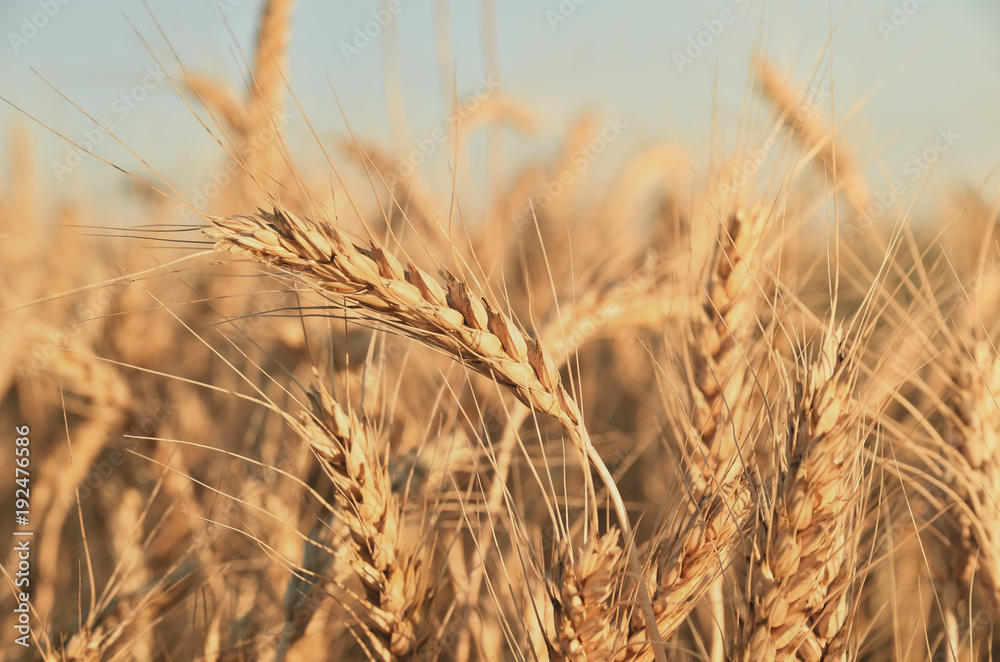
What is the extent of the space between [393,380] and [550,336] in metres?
0.72

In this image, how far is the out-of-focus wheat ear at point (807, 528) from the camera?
2.37 ft

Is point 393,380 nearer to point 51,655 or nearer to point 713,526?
point 51,655

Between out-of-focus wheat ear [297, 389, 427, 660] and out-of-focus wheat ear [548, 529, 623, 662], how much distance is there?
30cm

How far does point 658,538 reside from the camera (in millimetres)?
864

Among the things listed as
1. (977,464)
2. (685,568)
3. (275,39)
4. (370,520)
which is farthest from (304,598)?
(275,39)

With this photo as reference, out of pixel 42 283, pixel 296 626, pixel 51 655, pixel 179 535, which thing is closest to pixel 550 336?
pixel 296 626

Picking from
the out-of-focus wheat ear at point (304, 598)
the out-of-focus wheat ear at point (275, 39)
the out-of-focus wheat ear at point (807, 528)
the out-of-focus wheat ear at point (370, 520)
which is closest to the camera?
the out-of-focus wheat ear at point (807, 528)

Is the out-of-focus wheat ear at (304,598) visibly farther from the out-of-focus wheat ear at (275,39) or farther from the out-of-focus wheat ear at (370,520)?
the out-of-focus wheat ear at (275,39)

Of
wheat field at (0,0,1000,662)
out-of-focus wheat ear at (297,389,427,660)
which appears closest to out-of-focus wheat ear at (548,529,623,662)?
wheat field at (0,0,1000,662)

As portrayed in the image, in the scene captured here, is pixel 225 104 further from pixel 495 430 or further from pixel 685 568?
pixel 685 568

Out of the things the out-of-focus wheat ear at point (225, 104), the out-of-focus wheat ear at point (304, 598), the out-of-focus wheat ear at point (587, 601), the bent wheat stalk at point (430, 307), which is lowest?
the out-of-focus wheat ear at point (304, 598)

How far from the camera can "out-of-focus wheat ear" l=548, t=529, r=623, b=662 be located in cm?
75

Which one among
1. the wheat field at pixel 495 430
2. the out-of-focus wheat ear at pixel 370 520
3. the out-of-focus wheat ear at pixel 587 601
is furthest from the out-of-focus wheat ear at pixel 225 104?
the out-of-focus wheat ear at pixel 587 601

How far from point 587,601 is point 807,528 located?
0.28 m
